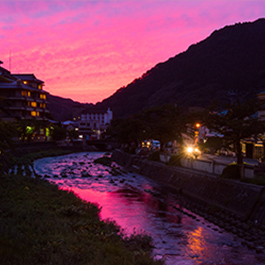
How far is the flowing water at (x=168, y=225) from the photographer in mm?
16438

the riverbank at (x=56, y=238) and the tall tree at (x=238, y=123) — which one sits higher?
→ the tall tree at (x=238, y=123)

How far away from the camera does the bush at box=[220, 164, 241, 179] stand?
2676 cm

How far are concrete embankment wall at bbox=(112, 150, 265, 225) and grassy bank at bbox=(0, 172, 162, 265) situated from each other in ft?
28.7

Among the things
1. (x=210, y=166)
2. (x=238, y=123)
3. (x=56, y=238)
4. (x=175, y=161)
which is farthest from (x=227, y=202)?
(x=175, y=161)

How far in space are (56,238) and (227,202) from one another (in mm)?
16023

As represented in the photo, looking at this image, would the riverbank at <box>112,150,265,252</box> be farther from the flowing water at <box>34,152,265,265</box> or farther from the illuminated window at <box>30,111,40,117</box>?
the illuminated window at <box>30,111,40,117</box>

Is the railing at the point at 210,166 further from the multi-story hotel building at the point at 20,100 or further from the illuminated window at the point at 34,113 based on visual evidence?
the illuminated window at the point at 34,113

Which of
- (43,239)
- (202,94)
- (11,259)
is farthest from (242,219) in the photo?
(202,94)

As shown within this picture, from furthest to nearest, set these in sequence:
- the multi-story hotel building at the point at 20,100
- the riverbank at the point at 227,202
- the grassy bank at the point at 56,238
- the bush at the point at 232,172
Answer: the multi-story hotel building at the point at 20,100 < the bush at the point at 232,172 < the riverbank at the point at 227,202 < the grassy bank at the point at 56,238

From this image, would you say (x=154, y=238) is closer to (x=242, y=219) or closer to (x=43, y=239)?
(x=242, y=219)

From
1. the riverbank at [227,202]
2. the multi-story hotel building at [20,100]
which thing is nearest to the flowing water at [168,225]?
the riverbank at [227,202]

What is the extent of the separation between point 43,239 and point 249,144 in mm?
40271

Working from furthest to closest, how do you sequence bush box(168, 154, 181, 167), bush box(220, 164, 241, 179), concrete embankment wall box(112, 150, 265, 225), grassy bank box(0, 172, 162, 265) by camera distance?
bush box(168, 154, 181, 167) → bush box(220, 164, 241, 179) → concrete embankment wall box(112, 150, 265, 225) → grassy bank box(0, 172, 162, 265)

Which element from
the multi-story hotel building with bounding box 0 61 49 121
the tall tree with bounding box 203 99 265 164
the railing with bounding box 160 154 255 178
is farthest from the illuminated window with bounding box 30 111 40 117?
the tall tree with bounding box 203 99 265 164
